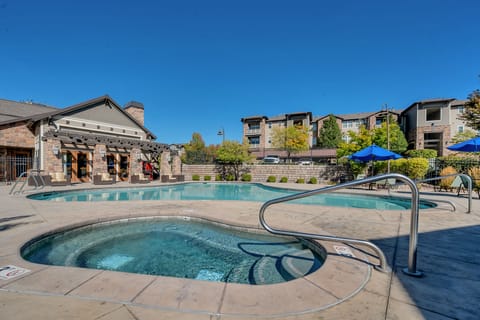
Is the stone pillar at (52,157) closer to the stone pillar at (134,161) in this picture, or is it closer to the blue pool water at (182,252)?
the stone pillar at (134,161)

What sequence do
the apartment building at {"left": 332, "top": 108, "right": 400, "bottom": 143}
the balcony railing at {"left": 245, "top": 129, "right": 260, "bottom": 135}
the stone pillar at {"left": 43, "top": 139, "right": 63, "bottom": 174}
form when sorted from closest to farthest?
the stone pillar at {"left": 43, "top": 139, "right": 63, "bottom": 174}
the apartment building at {"left": 332, "top": 108, "right": 400, "bottom": 143}
the balcony railing at {"left": 245, "top": 129, "right": 260, "bottom": 135}

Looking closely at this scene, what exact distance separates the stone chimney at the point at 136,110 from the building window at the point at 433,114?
3731 cm

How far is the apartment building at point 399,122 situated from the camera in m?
27.6

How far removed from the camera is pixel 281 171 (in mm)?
21234

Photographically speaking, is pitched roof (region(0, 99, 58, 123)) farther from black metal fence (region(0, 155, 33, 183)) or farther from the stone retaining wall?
the stone retaining wall

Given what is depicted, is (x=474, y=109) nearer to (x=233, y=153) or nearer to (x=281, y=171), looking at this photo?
(x=281, y=171)

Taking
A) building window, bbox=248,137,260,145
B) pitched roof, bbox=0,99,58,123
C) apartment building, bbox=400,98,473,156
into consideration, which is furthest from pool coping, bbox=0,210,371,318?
building window, bbox=248,137,260,145

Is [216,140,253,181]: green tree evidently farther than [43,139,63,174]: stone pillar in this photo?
Yes

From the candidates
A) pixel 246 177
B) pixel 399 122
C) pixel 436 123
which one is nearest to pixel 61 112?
pixel 246 177

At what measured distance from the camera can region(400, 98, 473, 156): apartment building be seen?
2731 cm

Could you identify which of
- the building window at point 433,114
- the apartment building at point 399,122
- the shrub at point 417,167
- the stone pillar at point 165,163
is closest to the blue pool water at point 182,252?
the shrub at point 417,167

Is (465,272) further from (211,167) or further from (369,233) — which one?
(211,167)

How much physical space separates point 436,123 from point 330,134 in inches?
534

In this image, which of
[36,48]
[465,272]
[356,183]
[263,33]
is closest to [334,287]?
[356,183]
